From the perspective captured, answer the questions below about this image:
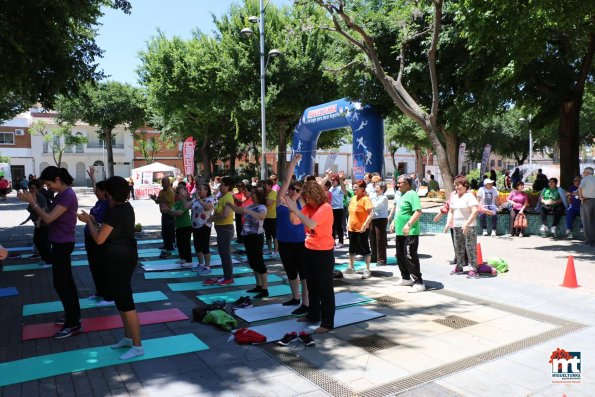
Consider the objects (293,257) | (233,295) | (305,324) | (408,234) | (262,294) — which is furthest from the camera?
(408,234)

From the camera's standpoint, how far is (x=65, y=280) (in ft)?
17.5

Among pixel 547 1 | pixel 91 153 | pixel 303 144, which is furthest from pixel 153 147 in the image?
pixel 547 1

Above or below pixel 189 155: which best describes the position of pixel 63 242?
below

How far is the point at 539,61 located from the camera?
1514 cm

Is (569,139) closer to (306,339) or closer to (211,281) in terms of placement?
(211,281)

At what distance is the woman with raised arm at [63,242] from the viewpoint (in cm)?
532

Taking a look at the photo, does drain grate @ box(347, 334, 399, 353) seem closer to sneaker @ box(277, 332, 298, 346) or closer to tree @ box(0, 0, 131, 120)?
sneaker @ box(277, 332, 298, 346)

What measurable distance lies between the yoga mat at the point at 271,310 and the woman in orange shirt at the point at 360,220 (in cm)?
156

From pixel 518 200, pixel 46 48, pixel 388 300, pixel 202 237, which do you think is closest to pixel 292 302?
pixel 388 300

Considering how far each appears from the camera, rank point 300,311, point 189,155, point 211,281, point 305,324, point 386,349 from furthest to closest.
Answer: point 189,155 < point 211,281 < point 300,311 < point 305,324 < point 386,349

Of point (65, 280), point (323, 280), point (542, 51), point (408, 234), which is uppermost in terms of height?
point (542, 51)

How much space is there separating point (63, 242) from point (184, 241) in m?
4.13

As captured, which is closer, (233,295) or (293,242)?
(293,242)

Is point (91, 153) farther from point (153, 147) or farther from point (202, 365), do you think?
point (202, 365)
